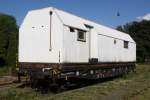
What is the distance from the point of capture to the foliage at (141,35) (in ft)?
247

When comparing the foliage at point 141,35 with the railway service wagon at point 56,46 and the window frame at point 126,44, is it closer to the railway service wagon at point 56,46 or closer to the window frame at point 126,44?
the window frame at point 126,44

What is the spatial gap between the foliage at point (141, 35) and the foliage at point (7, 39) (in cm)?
3390

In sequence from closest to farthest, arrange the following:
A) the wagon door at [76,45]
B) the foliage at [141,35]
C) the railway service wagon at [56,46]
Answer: the railway service wagon at [56,46] → the wagon door at [76,45] → the foliage at [141,35]

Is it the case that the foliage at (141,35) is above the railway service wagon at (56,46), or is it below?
above

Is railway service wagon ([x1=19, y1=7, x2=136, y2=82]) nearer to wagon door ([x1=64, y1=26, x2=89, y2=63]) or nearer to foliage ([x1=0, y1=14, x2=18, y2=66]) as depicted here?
wagon door ([x1=64, y1=26, x2=89, y2=63])

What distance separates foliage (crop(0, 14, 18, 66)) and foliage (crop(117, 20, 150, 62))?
33902 mm

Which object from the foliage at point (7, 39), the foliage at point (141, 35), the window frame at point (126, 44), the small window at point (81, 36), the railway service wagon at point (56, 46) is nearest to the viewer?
the railway service wagon at point (56, 46)

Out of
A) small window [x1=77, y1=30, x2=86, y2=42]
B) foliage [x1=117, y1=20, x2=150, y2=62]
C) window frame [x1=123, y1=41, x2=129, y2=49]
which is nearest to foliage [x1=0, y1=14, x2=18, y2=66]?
window frame [x1=123, y1=41, x2=129, y2=49]

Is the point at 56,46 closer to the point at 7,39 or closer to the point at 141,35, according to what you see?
the point at 7,39

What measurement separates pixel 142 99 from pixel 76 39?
16.5 ft

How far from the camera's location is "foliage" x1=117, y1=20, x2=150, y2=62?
75188 millimetres

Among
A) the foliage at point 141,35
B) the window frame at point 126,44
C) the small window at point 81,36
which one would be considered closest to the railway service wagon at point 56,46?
the small window at point 81,36

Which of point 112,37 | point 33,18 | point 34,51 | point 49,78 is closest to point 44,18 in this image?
point 33,18

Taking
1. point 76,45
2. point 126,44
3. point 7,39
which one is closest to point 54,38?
point 76,45
